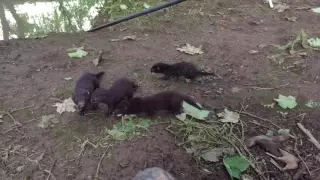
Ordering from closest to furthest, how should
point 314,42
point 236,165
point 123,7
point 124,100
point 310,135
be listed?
point 236,165 < point 310,135 < point 124,100 < point 314,42 < point 123,7

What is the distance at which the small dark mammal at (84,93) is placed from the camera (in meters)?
4.57

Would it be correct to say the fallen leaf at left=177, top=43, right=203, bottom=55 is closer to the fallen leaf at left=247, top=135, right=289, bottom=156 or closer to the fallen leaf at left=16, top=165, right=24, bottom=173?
the fallen leaf at left=247, top=135, right=289, bottom=156

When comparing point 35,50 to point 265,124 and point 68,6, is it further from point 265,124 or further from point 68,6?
point 265,124

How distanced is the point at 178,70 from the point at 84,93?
1.44 metres

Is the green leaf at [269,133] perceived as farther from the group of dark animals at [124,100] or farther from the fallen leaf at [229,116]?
the group of dark animals at [124,100]

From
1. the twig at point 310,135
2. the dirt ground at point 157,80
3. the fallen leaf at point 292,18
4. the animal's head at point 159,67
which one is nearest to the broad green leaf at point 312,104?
the dirt ground at point 157,80

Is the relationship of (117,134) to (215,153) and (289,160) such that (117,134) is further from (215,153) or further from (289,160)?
(289,160)

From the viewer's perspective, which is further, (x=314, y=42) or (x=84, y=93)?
(x=314, y=42)

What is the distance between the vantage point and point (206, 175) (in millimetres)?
3713

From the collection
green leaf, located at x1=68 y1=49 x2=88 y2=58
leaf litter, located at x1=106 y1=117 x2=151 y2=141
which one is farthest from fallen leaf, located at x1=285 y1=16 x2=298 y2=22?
leaf litter, located at x1=106 y1=117 x2=151 y2=141

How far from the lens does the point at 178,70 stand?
522 cm

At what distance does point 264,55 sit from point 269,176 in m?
2.74

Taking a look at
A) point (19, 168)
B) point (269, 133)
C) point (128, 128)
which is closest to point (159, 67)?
point (128, 128)

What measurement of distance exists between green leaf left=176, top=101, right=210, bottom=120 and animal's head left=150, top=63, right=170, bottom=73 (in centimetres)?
103
